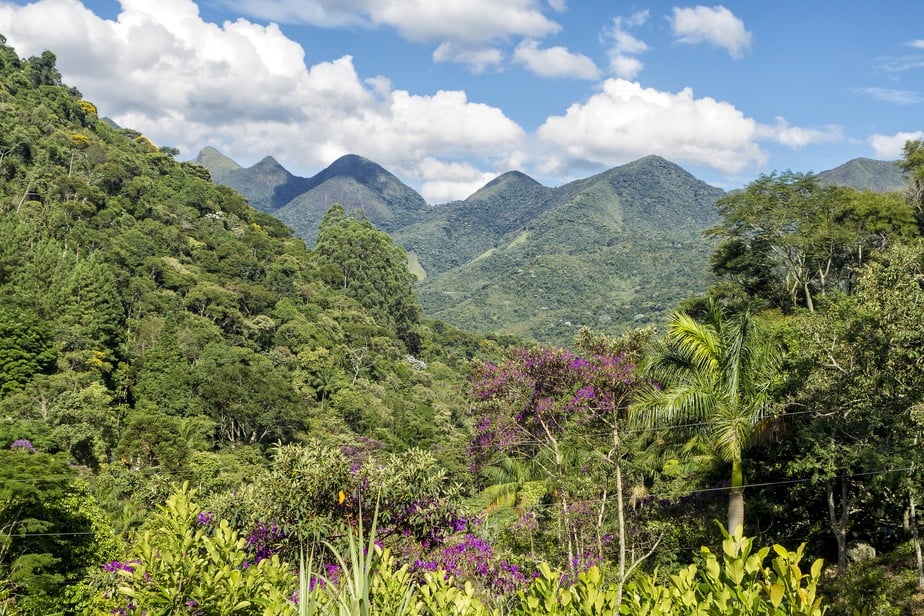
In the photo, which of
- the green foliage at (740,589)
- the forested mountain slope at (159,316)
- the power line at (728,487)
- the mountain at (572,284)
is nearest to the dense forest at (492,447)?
the green foliage at (740,589)

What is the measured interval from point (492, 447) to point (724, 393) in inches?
236

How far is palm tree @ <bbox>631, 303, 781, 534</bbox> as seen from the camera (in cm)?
962

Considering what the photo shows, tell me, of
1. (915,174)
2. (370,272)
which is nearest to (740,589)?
(915,174)

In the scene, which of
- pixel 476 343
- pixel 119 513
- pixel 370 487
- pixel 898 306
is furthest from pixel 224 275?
pixel 898 306

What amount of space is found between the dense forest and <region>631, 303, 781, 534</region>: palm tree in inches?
1.8

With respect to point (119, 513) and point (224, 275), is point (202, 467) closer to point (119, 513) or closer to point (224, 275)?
point (119, 513)

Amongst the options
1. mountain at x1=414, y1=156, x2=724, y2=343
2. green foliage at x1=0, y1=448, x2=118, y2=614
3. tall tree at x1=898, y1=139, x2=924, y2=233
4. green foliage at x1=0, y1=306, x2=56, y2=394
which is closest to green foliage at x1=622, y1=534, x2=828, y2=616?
green foliage at x1=0, y1=448, x2=118, y2=614

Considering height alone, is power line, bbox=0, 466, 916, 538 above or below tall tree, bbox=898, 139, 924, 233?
below

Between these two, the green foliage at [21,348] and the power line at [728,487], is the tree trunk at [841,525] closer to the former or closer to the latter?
the power line at [728,487]

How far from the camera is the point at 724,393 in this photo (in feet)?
32.2

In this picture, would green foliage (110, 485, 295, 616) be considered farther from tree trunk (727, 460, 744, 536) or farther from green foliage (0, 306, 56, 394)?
green foliage (0, 306, 56, 394)

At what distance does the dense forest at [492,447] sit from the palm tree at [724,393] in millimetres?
45

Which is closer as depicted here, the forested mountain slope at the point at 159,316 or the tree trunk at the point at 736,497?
the tree trunk at the point at 736,497

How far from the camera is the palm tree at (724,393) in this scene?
9.62 m
